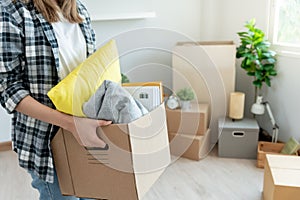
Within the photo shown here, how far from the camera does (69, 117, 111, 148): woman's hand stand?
32.6 inches

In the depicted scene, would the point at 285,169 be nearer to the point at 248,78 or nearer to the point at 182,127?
the point at 182,127

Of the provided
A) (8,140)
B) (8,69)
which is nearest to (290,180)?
(8,69)

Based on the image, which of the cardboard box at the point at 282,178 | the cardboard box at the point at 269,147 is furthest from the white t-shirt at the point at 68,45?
the cardboard box at the point at 269,147

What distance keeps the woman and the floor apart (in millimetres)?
1058

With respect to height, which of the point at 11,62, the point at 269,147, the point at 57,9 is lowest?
the point at 269,147

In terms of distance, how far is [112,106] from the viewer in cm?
83

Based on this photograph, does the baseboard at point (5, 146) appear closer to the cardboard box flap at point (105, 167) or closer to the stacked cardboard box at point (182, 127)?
the stacked cardboard box at point (182, 127)

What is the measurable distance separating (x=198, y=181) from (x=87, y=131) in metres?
1.46

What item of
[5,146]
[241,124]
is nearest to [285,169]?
[241,124]

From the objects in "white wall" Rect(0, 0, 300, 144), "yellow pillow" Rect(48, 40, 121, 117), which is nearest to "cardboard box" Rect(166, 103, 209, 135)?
"yellow pillow" Rect(48, 40, 121, 117)

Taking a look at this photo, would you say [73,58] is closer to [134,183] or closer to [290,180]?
[134,183]

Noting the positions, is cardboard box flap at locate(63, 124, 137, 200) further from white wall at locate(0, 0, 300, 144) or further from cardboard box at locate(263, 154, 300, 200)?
white wall at locate(0, 0, 300, 144)

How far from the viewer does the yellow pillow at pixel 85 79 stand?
2.77ft

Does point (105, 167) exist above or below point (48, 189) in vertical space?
above
